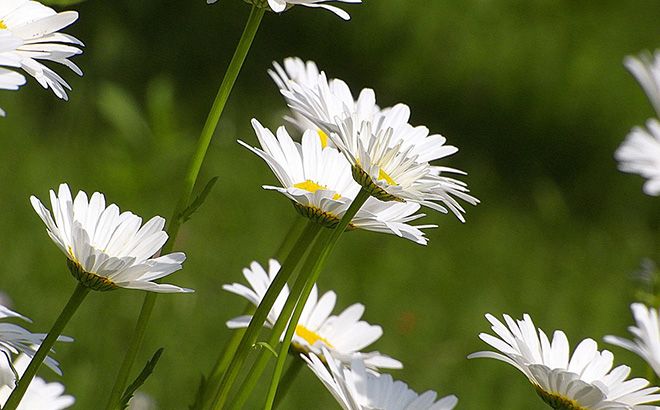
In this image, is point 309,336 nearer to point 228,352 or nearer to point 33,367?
point 228,352

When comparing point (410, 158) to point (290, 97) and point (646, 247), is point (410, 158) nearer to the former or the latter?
point (290, 97)

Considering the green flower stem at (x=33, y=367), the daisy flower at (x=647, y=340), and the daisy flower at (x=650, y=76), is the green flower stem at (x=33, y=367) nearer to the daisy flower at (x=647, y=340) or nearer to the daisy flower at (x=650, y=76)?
the daisy flower at (x=647, y=340)

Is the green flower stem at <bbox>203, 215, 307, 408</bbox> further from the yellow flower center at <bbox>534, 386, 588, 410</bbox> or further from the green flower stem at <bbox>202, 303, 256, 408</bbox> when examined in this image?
the yellow flower center at <bbox>534, 386, 588, 410</bbox>

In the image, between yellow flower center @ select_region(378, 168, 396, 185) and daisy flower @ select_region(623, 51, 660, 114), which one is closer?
yellow flower center @ select_region(378, 168, 396, 185)

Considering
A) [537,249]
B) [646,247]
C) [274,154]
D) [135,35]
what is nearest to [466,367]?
[537,249]

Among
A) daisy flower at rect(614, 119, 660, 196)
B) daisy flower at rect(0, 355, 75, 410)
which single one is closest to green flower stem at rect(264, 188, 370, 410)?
daisy flower at rect(0, 355, 75, 410)
